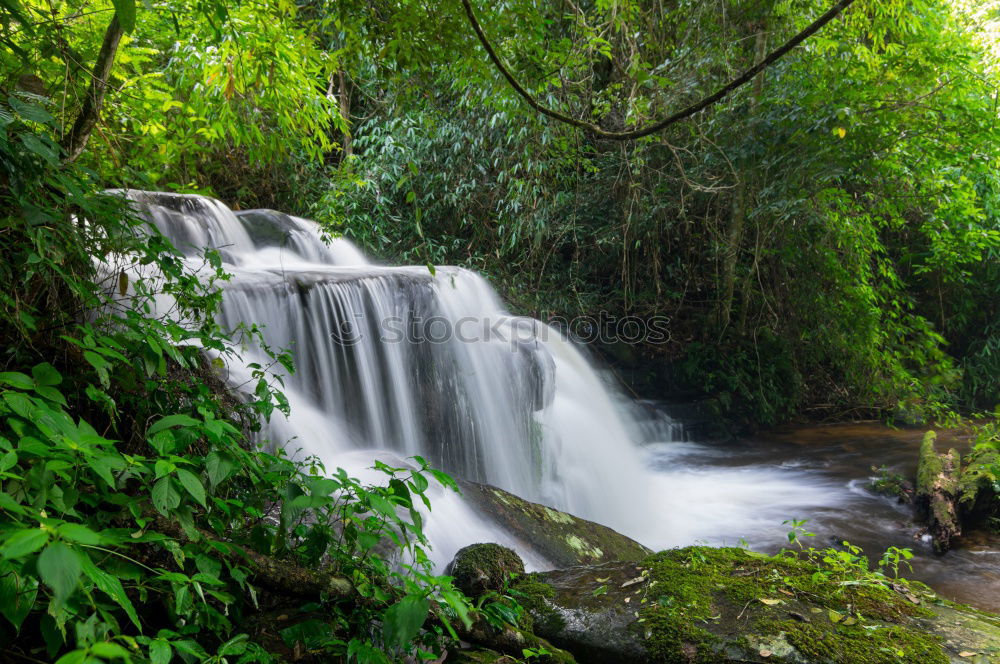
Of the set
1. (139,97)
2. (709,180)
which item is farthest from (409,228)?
(139,97)

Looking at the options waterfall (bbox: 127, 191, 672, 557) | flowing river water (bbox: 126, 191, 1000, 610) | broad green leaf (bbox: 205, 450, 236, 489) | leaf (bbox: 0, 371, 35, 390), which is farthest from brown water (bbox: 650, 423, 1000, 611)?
leaf (bbox: 0, 371, 35, 390)

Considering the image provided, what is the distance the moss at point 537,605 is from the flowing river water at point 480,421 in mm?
861

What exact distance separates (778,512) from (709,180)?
158 inches

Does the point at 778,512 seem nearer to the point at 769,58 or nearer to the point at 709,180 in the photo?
the point at 709,180

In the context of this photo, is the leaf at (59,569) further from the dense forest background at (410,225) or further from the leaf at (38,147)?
the leaf at (38,147)

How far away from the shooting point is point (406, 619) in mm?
1557

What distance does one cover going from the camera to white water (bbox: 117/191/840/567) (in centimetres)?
491

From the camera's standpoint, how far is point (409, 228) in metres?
9.17

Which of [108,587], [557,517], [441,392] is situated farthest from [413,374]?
[108,587]

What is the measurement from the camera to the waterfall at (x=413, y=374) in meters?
4.96

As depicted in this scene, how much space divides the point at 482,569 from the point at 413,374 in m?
3.22

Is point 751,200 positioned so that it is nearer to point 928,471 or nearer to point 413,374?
point 928,471

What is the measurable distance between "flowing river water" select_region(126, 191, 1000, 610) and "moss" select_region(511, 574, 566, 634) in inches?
33.9

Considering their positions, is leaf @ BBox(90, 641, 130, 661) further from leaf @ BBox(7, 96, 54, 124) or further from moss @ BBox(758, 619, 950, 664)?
moss @ BBox(758, 619, 950, 664)
